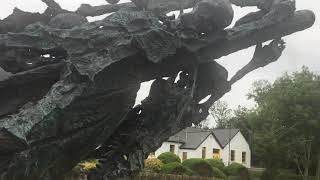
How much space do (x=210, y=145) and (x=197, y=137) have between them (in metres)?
1.50

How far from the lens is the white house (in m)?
50.5

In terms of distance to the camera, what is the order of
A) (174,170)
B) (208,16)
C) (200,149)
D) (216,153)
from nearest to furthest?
(208,16) → (174,170) → (200,149) → (216,153)

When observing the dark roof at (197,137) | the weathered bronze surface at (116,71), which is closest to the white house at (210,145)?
the dark roof at (197,137)

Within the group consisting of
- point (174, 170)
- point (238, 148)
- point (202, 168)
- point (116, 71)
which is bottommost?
point (174, 170)

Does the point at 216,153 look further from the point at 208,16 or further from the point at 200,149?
the point at 208,16

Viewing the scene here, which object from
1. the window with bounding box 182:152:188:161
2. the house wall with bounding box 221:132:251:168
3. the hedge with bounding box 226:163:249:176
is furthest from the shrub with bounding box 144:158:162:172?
the house wall with bounding box 221:132:251:168

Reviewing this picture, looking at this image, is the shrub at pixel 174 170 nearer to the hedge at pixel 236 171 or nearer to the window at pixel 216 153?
the hedge at pixel 236 171

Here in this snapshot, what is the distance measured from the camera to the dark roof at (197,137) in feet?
167

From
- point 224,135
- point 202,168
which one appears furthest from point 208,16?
point 224,135

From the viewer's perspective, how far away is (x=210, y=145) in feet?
172

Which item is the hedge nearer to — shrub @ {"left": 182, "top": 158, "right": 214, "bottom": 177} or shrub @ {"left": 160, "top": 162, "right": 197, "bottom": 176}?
shrub @ {"left": 182, "top": 158, "right": 214, "bottom": 177}

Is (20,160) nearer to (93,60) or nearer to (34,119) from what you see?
(34,119)

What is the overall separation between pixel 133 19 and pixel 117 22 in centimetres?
17

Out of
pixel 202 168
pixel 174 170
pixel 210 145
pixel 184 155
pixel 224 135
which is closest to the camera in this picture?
pixel 174 170
